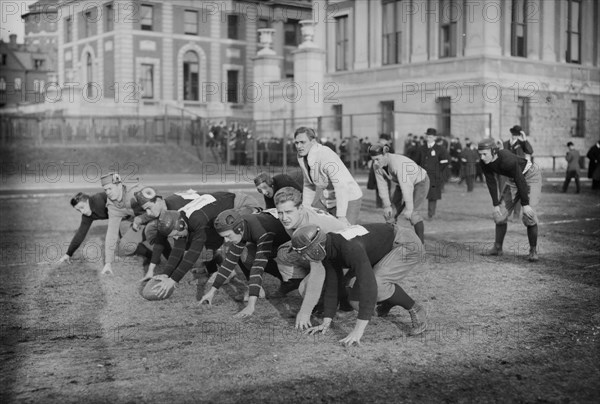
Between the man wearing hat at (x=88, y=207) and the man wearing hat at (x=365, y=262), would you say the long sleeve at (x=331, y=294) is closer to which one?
the man wearing hat at (x=365, y=262)

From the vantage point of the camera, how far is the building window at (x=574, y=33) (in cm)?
3944

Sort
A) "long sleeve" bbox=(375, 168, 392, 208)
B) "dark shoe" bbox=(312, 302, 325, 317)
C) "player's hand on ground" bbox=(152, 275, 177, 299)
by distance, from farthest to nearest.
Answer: "long sleeve" bbox=(375, 168, 392, 208) < "player's hand on ground" bbox=(152, 275, 177, 299) < "dark shoe" bbox=(312, 302, 325, 317)

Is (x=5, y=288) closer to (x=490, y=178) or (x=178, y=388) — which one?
(x=178, y=388)

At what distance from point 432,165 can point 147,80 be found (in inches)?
1522

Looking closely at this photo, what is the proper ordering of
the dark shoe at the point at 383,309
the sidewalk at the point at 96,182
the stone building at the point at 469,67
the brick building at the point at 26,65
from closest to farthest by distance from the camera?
the dark shoe at the point at 383,309, the sidewalk at the point at 96,182, the stone building at the point at 469,67, the brick building at the point at 26,65

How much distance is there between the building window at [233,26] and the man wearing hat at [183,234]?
5044cm

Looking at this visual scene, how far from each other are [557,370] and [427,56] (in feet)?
109

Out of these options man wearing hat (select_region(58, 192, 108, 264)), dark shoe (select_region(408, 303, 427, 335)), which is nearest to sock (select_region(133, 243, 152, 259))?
man wearing hat (select_region(58, 192, 108, 264))

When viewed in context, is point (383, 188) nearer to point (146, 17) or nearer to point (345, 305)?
point (345, 305)

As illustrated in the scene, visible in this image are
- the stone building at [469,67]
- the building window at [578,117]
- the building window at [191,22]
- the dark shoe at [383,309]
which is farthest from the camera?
the building window at [191,22]

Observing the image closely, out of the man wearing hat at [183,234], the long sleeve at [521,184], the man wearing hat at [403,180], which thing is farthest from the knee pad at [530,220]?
the man wearing hat at [183,234]

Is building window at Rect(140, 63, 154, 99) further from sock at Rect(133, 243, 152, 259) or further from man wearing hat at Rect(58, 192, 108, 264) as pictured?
sock at Rect(133, 243, 152, 259)

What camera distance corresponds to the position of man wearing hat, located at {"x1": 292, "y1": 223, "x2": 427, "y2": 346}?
6.32 m

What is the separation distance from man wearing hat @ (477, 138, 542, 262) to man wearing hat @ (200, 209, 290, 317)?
4.17 metres
